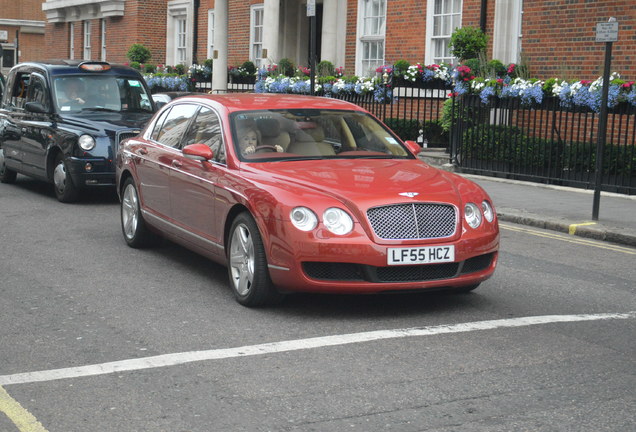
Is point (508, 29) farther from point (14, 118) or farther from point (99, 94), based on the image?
point (14, 118)

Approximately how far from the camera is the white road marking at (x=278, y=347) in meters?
5.52

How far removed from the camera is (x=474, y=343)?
6.25m

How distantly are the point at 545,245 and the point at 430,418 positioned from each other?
631cm

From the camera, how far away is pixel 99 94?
14.3 meters

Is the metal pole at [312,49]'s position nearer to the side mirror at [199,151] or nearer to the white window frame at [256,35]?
the side mirror at [199,151]

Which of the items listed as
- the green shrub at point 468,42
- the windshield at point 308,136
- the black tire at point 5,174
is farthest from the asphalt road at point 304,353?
the green shrub at point 468,42

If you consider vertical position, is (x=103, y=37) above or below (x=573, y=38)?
above

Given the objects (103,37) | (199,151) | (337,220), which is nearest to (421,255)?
(337,220)

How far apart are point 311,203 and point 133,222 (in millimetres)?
3547

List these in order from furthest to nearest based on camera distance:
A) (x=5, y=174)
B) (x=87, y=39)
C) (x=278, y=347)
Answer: (x=87, y=39) → (x=5, y=174) → (x=278, y=347)

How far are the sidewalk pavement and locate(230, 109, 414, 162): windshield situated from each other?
12.7 feet

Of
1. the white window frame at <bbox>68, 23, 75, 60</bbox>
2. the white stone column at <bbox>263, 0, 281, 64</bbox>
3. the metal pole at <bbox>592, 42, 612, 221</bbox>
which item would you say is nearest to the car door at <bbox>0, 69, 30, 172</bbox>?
the metal pole at <bbox>592, 42, 612, 221</bbox>

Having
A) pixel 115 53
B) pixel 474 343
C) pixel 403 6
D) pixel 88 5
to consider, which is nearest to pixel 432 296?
pixel 474 343

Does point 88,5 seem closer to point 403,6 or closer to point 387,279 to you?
point 403,6
